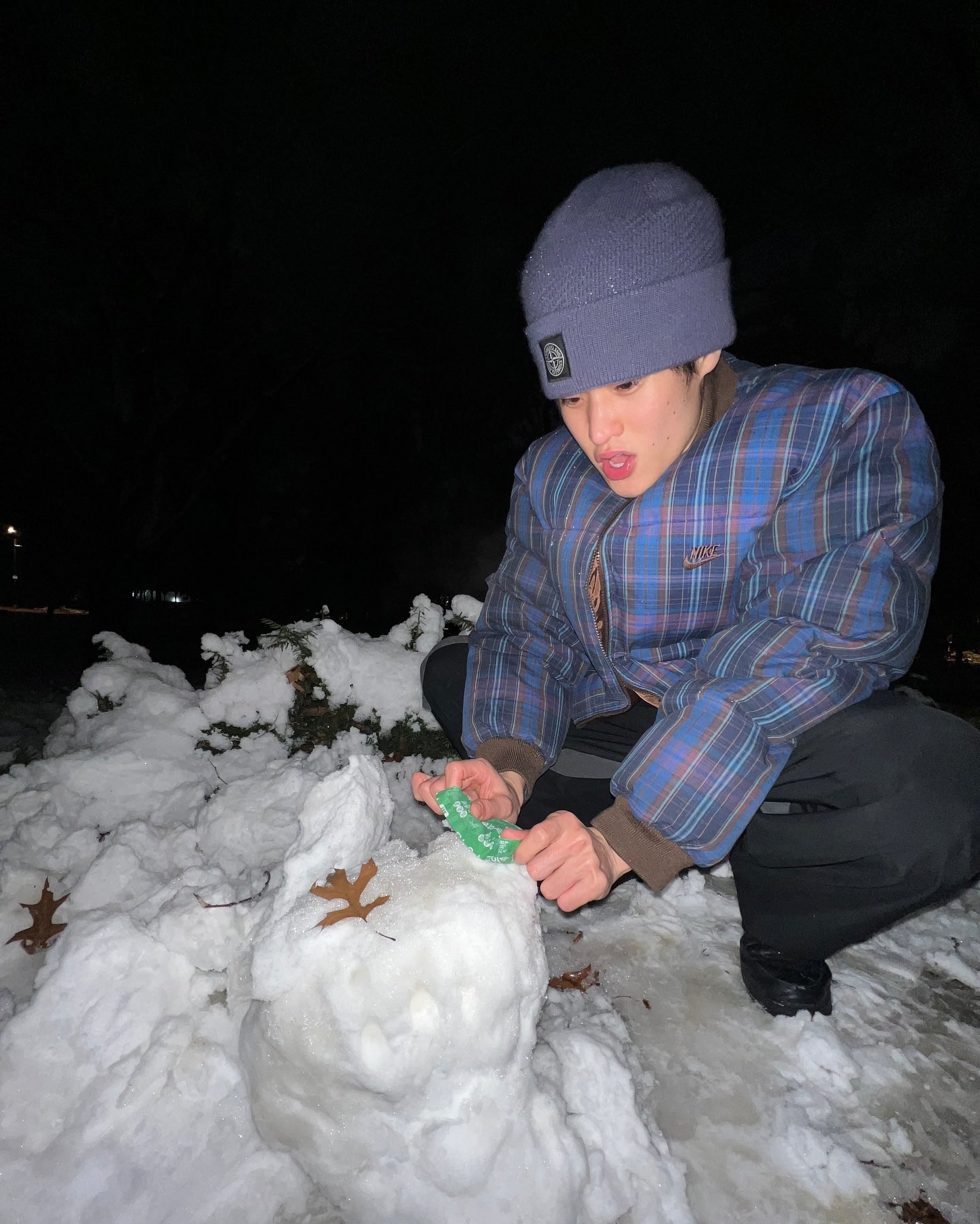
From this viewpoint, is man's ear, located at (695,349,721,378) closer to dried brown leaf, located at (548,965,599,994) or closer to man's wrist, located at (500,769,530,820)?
man's wrist, located at (500,769,530,820)

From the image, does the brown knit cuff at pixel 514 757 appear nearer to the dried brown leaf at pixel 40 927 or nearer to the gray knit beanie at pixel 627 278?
the gray knit beanie at pixel 627 278

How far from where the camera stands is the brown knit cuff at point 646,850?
4.61 ft

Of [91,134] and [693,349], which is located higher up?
[91,134]

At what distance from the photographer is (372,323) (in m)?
7.52

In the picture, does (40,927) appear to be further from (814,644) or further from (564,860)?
(814,644)

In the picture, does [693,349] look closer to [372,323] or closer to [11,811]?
[11,811]

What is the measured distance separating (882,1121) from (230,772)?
2277 millimetres

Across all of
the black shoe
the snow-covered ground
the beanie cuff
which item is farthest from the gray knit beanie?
the black shoe

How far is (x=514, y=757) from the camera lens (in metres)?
1.85

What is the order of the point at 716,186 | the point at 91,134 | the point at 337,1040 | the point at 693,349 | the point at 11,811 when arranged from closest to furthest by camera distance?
the point at 337,1040 < the point at 693,349 < the point at 11,811 < the point at 91,134 < the point at 716,186

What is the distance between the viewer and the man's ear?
1.63m

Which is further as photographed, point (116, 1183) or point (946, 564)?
point (946, 564)

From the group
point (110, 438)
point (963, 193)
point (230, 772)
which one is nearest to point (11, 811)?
point (230, 772)

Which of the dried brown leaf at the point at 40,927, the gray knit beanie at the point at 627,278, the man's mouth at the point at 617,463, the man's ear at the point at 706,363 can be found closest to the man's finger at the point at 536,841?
the man's mouth at the point at 617,463
